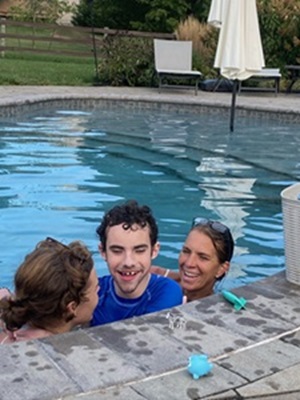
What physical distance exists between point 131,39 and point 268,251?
12.2 meters

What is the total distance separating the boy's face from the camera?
10.1 feet

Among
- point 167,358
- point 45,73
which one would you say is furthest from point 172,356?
point 45,73

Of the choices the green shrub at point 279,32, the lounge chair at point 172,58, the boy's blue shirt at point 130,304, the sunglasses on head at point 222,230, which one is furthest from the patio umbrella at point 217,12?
the boy's blue shirt at point 130,304

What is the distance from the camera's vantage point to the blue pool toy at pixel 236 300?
10.3ft

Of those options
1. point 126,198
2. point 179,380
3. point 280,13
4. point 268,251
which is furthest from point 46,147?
point 280,13

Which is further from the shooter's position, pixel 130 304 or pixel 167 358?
pixel 130 304

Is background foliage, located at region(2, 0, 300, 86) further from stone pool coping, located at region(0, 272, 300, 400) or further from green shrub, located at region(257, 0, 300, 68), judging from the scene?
stone pool coping, located at region(0, 272, 300, 400)

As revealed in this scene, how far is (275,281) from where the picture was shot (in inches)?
139

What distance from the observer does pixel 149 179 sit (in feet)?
25.6

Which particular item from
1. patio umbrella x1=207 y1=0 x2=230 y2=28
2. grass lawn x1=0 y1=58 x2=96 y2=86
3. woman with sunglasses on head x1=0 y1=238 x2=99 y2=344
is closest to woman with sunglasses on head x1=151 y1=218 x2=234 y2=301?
woman with sunglasses on head x1=0 y1=238 x2=99 y2=344

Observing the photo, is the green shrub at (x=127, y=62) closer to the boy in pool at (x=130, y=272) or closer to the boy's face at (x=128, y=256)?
the boy in pool at (x=130, y=272)

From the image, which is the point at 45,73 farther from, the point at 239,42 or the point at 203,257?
the point at 203,257

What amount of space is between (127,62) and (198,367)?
1481cm

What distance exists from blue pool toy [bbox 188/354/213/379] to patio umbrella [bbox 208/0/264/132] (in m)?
8.38
